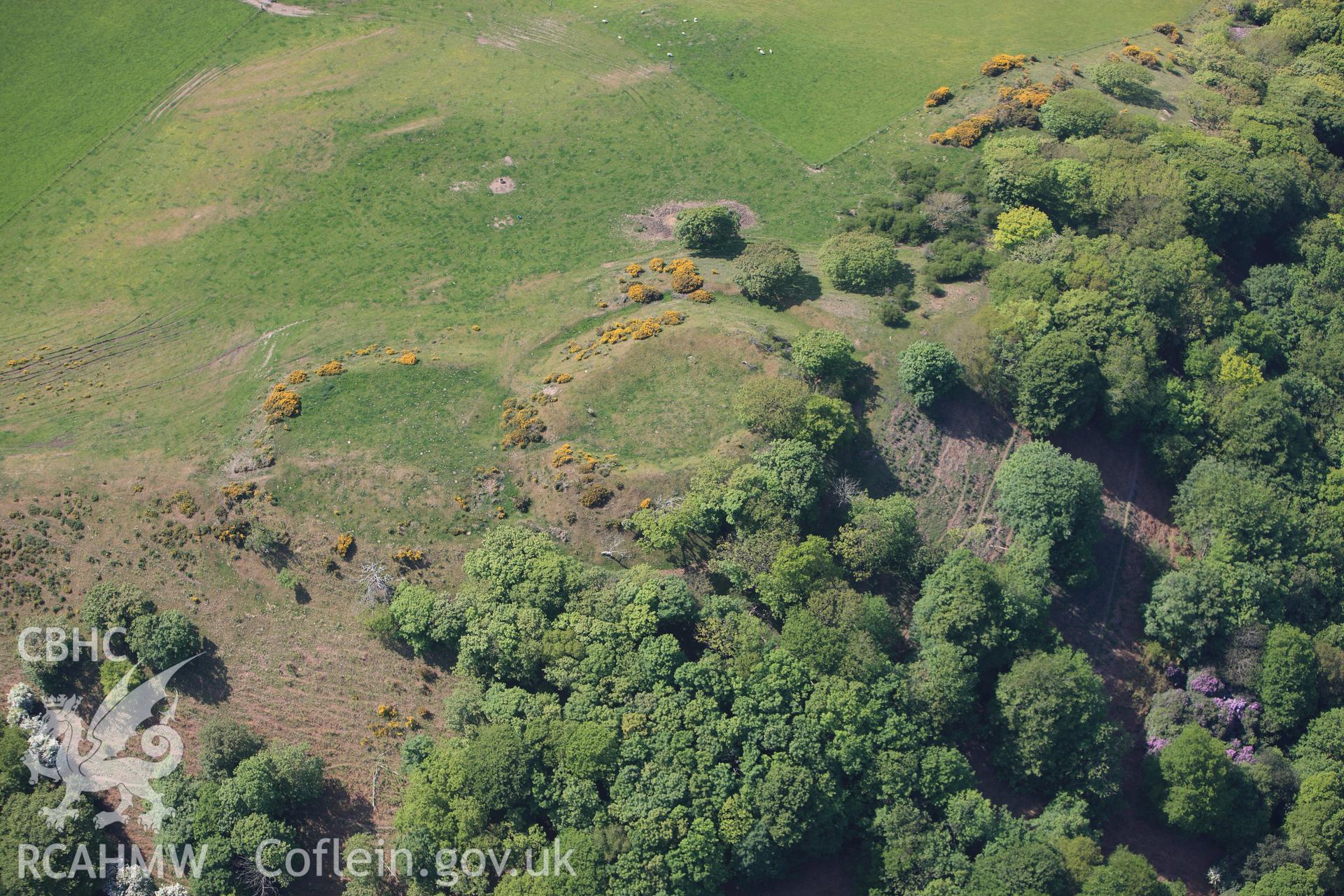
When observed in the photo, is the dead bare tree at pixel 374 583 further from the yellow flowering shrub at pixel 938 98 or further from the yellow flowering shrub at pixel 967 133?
the yellow flowering shrub at pixel 938 98

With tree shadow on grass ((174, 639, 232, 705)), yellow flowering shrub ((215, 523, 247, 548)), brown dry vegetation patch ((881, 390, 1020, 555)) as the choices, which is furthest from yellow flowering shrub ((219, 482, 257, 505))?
brown dry vegetation patch ((881, 390, 1020, 555))

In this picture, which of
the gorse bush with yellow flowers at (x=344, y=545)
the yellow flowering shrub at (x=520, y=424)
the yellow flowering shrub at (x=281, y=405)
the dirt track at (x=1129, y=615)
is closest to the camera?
the dirt track at (x=1129, y=615)

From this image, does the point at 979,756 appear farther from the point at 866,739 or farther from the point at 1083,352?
the point at 1083,352

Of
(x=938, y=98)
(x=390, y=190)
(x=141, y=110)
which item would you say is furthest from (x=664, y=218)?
(x=141, y=110)

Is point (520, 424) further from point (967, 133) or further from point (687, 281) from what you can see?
point (967, 133)

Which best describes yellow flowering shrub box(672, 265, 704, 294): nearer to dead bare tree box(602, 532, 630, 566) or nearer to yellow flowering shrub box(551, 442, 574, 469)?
yellow flowering shrub box(551, 442, 574, 469)

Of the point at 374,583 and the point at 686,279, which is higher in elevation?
the point at 686,279

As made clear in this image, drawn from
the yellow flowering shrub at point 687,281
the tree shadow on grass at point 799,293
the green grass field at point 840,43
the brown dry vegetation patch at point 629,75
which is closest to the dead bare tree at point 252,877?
the yellow flowering shrub at point 687,281
